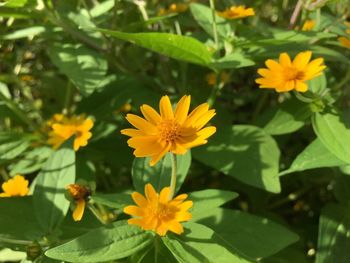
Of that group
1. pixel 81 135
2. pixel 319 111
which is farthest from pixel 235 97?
pixel 81 135

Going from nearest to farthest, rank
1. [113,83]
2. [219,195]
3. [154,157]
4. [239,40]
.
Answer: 1. [154,157]
2. [219,195]
3. [239,40]
4. [113,83]

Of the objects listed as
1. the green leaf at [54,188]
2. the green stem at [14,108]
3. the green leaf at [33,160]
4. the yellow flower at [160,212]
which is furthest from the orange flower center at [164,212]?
the green stem at [14,108]

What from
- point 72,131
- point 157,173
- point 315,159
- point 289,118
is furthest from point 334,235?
point 72,131

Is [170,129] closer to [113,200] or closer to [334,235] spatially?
[113,200]

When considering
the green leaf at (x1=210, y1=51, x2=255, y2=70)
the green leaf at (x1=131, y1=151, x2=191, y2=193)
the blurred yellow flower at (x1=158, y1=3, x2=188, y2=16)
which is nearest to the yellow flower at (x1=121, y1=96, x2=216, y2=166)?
the green leaf at (x1=131, y1=151, x2=191, y2=193)

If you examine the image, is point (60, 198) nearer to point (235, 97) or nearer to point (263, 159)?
point (263, 159)
